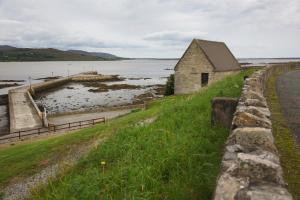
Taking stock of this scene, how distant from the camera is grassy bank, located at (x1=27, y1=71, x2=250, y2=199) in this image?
4250 millimetres

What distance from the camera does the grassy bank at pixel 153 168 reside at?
167 inches

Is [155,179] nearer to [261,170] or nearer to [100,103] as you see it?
[261,170]

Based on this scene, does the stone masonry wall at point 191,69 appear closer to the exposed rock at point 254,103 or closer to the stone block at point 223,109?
the stone block at point 223,109

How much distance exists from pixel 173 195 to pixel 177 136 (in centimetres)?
233

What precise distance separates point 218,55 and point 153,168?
1552 inches

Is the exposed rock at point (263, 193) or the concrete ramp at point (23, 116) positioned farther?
the concrete ramp at point (23, 116)

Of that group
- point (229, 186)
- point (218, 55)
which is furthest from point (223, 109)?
point (218, 55)

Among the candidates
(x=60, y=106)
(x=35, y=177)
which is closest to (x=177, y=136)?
(x=35, y=177)

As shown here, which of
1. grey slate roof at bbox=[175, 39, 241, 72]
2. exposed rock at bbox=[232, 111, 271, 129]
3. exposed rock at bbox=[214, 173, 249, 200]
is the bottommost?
exposed rock at bbox=[214, 173, 249, 200]

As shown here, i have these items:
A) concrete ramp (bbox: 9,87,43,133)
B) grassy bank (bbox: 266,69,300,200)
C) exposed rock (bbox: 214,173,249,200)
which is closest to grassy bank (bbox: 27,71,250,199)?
grassy bank (bbox: 266,69,300,200)

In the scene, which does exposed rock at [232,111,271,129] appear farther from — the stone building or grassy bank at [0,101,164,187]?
the stone building

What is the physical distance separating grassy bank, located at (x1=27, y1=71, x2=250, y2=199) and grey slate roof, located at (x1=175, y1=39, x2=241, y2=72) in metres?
32.1

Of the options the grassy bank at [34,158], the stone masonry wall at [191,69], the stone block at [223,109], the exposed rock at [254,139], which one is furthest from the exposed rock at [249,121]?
the stone masonry wall at [191,69]

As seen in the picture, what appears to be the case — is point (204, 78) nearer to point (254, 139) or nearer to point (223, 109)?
point (223, 109)
